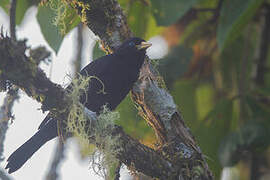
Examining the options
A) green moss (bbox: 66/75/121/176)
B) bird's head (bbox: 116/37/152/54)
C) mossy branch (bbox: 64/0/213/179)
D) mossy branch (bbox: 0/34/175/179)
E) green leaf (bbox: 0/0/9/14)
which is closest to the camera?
mossy branch (bbox: 0/34/175/179)

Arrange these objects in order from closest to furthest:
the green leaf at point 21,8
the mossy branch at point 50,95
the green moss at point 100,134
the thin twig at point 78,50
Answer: the mossy branch at point 50,95, the green moss at point 100,134, the green leaf at point 21,8, the thin twig at point 78,50

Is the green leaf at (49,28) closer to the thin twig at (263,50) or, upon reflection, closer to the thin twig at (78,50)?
the thin twig at (78,50)

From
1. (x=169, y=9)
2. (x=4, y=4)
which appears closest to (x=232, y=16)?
A: (x=169, y=9)

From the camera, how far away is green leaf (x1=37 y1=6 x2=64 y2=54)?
4.09 meters

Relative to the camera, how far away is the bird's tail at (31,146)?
3.85 meters

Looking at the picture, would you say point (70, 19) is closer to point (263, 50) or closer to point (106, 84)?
point (106, 84)

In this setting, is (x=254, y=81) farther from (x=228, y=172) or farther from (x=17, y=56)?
(x=17, y=56)

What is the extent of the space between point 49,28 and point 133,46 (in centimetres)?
63

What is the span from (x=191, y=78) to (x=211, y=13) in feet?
2.58

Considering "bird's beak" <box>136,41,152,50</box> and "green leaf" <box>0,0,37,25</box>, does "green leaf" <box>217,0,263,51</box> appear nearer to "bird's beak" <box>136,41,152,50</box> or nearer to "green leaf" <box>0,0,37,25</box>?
"bird's beak" <box>136,41,152,50</box>

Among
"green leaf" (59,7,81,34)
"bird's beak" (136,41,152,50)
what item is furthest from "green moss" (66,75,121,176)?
"bird's beak" (136,41,152,50)

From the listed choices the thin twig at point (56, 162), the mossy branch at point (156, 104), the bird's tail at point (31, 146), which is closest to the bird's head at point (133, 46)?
the mossy branch at point (156, 104)

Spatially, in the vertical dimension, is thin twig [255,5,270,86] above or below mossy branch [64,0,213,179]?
above

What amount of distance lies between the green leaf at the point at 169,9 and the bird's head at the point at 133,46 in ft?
0.73
